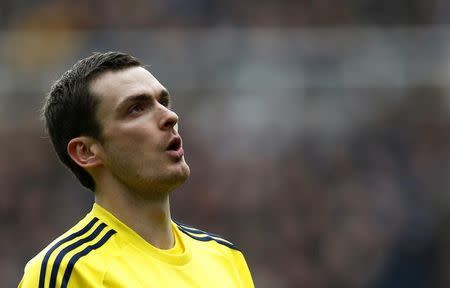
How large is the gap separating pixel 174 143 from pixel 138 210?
0.31 meters

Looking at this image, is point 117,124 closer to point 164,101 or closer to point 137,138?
point 137,138

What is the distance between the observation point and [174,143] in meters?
4.16

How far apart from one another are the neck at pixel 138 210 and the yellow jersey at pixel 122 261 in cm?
3

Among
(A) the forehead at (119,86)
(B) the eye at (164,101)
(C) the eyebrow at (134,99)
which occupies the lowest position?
(B) the eye at (164,101)

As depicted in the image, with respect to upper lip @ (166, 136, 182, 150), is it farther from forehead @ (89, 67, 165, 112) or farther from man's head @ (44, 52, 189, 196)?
forehead @ (89, 67, 165, 112)

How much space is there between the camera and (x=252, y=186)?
427 inches

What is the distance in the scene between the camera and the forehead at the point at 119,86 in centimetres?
418

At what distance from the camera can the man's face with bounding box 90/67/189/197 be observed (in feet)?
13.6

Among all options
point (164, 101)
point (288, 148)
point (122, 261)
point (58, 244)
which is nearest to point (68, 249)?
point (58, 244)

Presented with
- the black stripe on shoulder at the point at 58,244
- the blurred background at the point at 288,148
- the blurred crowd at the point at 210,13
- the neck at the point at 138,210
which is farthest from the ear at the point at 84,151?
the blurred crowd at the point at 210,13

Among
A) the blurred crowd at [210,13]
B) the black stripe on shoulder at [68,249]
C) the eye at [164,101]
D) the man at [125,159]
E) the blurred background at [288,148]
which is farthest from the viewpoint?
the blurred crowd at [210,13]

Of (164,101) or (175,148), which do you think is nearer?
(175,148)

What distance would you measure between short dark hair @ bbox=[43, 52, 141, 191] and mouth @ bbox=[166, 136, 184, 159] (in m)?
0.29

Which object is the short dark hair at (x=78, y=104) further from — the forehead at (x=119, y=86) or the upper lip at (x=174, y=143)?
the upper lip at (x=174, y=143)
